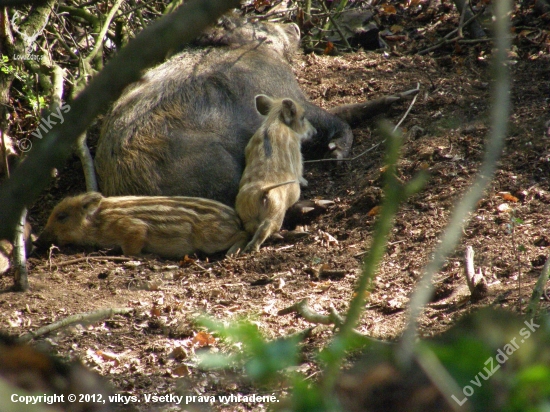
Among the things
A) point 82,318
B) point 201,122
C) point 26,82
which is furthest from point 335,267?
point 26,82

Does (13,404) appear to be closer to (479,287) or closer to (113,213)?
(479,287)

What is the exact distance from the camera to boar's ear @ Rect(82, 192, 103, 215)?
5.05 metres

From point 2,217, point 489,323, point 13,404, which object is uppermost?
point 2,217

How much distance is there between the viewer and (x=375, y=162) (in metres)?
5.69

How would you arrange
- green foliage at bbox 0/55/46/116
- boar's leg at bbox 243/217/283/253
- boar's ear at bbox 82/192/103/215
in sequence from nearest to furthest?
1. boar's leg at bbox 243/217/283/253
2. boar's ear at bbox 82/192/103/215
3. green foliage at bbox 0/55/46/116

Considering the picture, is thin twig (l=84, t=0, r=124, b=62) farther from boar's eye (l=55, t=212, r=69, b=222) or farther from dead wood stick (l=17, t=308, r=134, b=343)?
dead wood stick (l=17, t=308, r=134, b=343)

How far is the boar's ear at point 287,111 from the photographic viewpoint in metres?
5.58

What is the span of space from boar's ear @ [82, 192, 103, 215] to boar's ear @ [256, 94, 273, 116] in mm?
1648

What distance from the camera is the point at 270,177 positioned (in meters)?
5.00

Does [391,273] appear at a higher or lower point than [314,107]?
lower

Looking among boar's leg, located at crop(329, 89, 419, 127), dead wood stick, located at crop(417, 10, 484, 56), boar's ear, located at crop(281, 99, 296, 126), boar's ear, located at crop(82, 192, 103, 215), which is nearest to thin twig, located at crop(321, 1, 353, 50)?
dead wood stick, located at crop(417, 10, 484, 56)

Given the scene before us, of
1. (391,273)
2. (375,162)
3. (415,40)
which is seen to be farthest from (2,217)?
(415,40)

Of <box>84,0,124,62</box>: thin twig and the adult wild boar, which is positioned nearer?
the adult wild boar

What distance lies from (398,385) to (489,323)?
10.9 inches
